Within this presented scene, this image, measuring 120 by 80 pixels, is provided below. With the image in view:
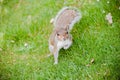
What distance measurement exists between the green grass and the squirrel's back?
26cm

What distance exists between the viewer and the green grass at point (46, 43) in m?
6.25

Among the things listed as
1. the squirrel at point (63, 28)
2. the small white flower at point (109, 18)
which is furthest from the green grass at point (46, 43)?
the squirrel at point (63, 28)

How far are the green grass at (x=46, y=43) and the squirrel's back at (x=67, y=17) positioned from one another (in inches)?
10.1

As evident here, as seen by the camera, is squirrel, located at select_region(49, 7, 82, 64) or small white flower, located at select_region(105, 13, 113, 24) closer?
squirrel, located at select_region(49, 7, 82, 64)

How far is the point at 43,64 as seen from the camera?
21.2 ft

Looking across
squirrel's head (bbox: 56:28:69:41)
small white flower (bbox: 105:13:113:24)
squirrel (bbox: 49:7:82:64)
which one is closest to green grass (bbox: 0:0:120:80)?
small white flower (bbox: 105:13:113:24)

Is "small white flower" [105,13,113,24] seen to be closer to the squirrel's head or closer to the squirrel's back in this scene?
the squirrel's back

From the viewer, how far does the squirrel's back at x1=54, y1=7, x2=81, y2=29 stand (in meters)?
6.62

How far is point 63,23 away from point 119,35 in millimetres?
1072

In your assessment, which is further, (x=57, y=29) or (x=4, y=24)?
(x=4, y=24)

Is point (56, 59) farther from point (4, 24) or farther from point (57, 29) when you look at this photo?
point (4, 24)

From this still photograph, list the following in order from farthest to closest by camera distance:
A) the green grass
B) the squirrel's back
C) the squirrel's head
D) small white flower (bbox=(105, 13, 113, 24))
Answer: small white flower (bbox=(105, 13, 113, 24)) → the squirrel's back → the green grass → the squirrel's head

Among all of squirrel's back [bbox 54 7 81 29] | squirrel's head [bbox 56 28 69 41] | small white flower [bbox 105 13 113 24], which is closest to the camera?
squirrel's head [bbox 56 28 69 41]

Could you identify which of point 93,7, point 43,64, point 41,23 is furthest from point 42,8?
point 43,64
